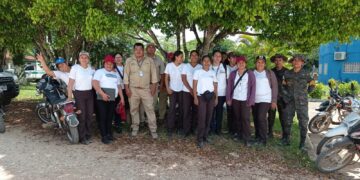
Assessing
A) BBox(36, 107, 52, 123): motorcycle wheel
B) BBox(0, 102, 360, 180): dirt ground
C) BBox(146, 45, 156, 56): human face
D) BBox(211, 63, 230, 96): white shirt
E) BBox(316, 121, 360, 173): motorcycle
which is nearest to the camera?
BBox(0, 102, 360, 180): dirt ground

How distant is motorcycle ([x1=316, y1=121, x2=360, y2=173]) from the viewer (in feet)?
17.1

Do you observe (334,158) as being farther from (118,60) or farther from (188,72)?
(118,60)

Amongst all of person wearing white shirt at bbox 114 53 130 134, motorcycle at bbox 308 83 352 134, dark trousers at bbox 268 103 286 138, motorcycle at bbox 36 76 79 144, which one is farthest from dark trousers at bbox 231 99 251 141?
motorcycle at bbox 36 76 79 144

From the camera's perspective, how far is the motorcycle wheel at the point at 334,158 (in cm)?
527

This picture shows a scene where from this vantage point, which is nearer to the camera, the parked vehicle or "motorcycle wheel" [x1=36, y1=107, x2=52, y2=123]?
"motorcycle wheel" [x1=36, y1=107, x2=52, y2=123]

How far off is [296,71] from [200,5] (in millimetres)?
2387

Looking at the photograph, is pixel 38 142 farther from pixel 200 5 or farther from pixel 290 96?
pixel 290 96

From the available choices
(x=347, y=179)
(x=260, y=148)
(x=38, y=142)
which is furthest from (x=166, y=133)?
(x=347, y=179)

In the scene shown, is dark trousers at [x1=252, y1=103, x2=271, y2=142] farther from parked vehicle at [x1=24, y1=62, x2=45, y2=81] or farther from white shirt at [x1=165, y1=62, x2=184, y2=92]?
parked vehicle at [x1=24, y1=62, x2=45, y2=81]

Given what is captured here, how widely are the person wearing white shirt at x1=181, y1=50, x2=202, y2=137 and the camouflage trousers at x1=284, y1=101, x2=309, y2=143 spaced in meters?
1.84

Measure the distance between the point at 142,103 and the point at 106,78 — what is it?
3.10 ft

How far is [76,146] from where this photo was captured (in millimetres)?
6230

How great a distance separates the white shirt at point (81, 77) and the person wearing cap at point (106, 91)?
0.12 metres

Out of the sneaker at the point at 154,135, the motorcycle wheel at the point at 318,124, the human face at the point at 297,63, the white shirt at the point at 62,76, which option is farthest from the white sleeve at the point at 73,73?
the motorcycle wheel at the point at 318,124
